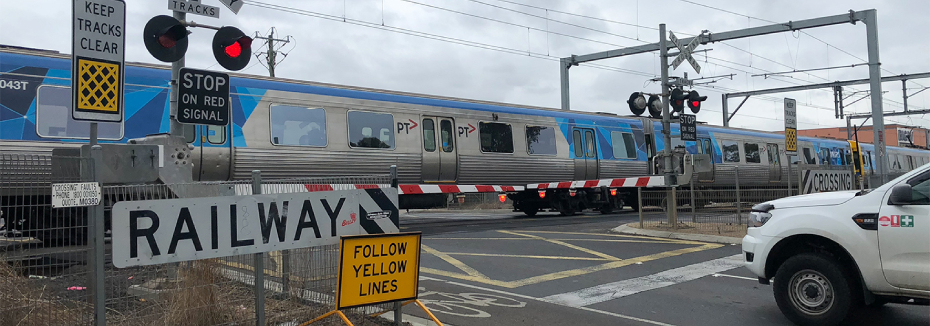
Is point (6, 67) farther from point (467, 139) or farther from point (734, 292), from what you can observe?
point (734, 292)

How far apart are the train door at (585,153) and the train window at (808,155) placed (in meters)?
13.5

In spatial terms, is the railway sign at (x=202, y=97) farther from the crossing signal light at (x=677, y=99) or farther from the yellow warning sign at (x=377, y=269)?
the crossing signal light at (x=677, y=99)

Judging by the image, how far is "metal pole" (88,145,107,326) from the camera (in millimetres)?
4449

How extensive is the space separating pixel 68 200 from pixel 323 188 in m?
1.97

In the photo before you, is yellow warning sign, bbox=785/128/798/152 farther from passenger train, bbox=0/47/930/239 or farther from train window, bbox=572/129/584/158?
train window, bbox=572/129/584/158

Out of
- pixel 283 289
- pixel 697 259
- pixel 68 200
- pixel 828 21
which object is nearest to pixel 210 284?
pixel 283 289

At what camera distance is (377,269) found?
5391mm

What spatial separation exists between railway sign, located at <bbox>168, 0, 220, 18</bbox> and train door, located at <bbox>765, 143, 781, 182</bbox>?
83.8 feet

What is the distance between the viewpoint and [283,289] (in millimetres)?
5734

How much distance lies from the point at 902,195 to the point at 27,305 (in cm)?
656

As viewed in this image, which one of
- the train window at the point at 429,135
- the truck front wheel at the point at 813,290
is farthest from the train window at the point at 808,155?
the truck front wheel at the point at 813,290

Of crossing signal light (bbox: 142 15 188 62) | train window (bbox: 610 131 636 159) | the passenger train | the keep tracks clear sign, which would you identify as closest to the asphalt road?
the keep tracks clear sign

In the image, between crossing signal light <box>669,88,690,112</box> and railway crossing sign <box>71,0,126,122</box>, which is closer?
railway crossing sign <box>71,0,126,122</box>

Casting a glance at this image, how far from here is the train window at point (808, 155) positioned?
2927 centimetres
